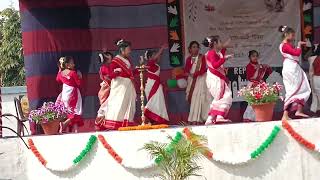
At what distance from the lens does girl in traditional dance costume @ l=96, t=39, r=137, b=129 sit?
34.8 ft

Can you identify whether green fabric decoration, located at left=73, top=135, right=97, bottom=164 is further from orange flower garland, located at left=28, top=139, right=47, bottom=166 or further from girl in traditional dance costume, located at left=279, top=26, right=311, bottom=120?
girl in traditional dance costume, located at left=279, top=26, right=311, bottom=120

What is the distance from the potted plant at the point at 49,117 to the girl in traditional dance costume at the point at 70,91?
607mm

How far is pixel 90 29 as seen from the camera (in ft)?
40.4

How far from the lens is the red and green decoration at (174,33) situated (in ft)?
40.3

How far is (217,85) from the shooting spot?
397 inches

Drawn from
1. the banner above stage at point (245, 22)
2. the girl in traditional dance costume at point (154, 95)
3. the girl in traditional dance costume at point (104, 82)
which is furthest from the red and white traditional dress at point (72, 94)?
the banner above stage at point (245, 22)

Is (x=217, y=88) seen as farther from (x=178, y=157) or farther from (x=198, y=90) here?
(x=178, y=157)

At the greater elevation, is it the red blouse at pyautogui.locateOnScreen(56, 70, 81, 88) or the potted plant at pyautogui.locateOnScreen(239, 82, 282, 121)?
the red blouse at pyautogui.locateOnScreen(56, 70, 81, 88)

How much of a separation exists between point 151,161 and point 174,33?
3406 millimetres

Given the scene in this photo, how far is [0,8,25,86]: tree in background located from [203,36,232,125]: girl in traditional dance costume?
20705mm

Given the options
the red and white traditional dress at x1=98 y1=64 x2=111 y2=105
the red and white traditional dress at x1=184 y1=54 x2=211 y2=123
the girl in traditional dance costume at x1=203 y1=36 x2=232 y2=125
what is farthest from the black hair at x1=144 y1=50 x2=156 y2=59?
the girl in traditional dance costume at x1=203 y1=36 x2=232 y2=125

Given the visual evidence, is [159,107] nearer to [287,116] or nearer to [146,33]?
[146,33]

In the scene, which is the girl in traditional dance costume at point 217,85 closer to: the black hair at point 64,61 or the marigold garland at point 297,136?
the marigold garland at point 297,136

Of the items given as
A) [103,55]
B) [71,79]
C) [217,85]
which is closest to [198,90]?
[217,85]
